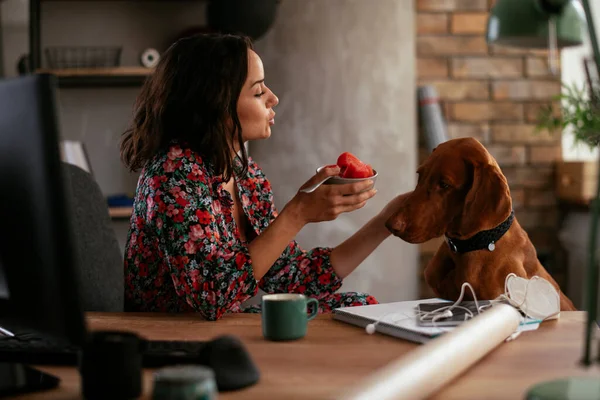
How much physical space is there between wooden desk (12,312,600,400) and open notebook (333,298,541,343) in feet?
0.05

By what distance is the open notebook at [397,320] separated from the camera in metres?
1.04

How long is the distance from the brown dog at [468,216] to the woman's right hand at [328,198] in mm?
123

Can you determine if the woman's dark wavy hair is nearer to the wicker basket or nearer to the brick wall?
the wicker basket

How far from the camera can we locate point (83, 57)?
3.26m

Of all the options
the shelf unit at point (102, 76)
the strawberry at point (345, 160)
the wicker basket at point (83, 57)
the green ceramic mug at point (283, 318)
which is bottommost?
the green ceramic mug at point (283, 318)

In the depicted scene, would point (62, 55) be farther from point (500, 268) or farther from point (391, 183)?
point (500, 268)

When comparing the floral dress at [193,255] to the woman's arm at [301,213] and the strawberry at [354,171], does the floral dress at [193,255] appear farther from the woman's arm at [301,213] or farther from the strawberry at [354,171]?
the strawberry at [354,171]

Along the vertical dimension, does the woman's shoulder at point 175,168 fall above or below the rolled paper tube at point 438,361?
above

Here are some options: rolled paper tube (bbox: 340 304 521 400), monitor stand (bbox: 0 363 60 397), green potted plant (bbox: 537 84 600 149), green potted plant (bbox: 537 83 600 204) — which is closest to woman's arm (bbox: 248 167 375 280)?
rolled paper tube (bbox: 340 304 521 400)

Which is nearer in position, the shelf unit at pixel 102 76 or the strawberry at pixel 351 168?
the strawberry at pixel 351 168

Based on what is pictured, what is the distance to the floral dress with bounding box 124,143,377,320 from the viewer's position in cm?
131

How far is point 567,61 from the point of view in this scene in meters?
3.33

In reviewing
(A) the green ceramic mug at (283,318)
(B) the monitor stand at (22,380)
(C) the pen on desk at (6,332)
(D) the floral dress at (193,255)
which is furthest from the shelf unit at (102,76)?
(B) the monitor stand at (22,380)

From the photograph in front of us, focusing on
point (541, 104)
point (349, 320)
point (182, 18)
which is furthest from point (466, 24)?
point (349, 320)
